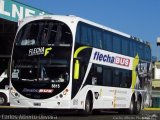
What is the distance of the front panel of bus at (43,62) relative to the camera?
70.3 feet

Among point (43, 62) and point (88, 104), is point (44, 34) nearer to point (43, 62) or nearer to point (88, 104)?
point (43, 62)

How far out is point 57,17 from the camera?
22188mm

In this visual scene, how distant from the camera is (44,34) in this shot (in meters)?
21.9

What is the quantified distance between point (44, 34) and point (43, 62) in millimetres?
1210

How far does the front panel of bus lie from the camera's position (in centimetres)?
2144

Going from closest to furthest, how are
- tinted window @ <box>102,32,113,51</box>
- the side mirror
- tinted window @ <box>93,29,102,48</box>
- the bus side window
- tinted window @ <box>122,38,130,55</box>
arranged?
the side mirror → tinted window @ <box>93,29,102,48</box> → tinted window @ <box>102,32,113,51</box> → the bus side window → tinted window @ <box>122,38,130,55</box>

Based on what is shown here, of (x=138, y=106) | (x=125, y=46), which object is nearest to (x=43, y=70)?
(x=125, y=46)

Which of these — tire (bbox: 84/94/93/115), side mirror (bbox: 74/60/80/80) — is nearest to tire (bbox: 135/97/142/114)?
tire (bbox: 84/94/93/115)

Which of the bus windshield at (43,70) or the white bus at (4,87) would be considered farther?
the white bus at (4,87)

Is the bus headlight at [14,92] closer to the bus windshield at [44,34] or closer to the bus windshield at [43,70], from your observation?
the bus windshield at [43,70]

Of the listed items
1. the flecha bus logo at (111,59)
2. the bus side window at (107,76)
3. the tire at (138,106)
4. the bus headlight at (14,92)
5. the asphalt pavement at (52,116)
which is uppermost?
the flecha bus logo at (111,59)

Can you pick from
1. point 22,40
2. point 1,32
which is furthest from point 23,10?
point 22,40

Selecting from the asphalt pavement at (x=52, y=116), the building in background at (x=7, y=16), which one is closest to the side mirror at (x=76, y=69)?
the asphalt pavement at (x=52, y=116)

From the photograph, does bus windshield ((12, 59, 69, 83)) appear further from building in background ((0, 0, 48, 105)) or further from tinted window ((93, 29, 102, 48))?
building in background ((0, 0, 48, 105))
